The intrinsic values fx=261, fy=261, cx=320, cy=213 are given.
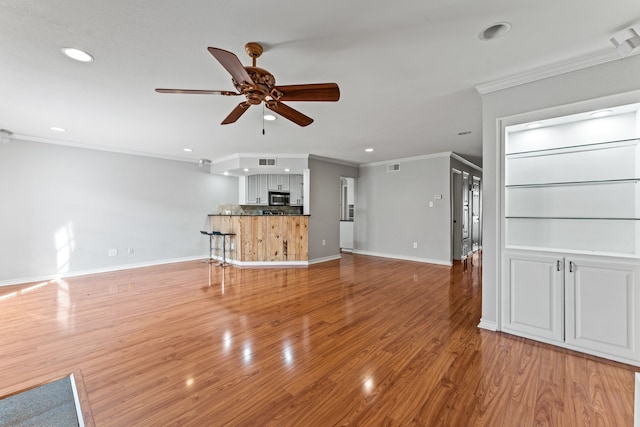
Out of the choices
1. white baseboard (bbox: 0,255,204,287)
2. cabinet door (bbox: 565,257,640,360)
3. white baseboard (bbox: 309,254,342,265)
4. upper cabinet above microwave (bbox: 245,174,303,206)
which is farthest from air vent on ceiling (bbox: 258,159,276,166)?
cabinet door (bbox: 565,257,640,360)

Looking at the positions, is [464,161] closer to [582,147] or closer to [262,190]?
[582,147]

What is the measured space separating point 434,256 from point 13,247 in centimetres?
809

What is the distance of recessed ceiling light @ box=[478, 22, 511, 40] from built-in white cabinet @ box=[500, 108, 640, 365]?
3.35 feet

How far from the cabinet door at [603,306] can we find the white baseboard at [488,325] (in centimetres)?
53

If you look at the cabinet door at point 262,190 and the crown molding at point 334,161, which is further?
the cabinet door at point 262,190

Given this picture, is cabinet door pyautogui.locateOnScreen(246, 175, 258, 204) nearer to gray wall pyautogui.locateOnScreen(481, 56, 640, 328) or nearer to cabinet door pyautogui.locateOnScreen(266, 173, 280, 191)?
cabinet door pyautogui.locateOnScreen(266, 173, 280, 191)

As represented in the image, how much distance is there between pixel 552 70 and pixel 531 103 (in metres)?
0.29

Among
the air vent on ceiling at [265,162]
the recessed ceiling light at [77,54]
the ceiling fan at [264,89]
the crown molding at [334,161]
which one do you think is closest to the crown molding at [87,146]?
the air vent on ceiling at [265,162]

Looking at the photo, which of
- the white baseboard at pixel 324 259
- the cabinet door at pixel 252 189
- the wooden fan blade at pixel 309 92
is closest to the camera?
the wooden fan blade at pixel 309 92

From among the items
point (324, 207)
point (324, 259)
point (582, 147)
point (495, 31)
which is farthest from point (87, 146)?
point (582, 147)

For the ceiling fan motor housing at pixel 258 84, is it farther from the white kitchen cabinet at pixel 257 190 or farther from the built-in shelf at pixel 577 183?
the white kitchen cabinet at pixel 257 190

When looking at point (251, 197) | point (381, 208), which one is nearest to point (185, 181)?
point (251, 197)

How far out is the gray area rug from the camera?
5.13ft

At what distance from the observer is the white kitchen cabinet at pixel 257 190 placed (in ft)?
24.2
